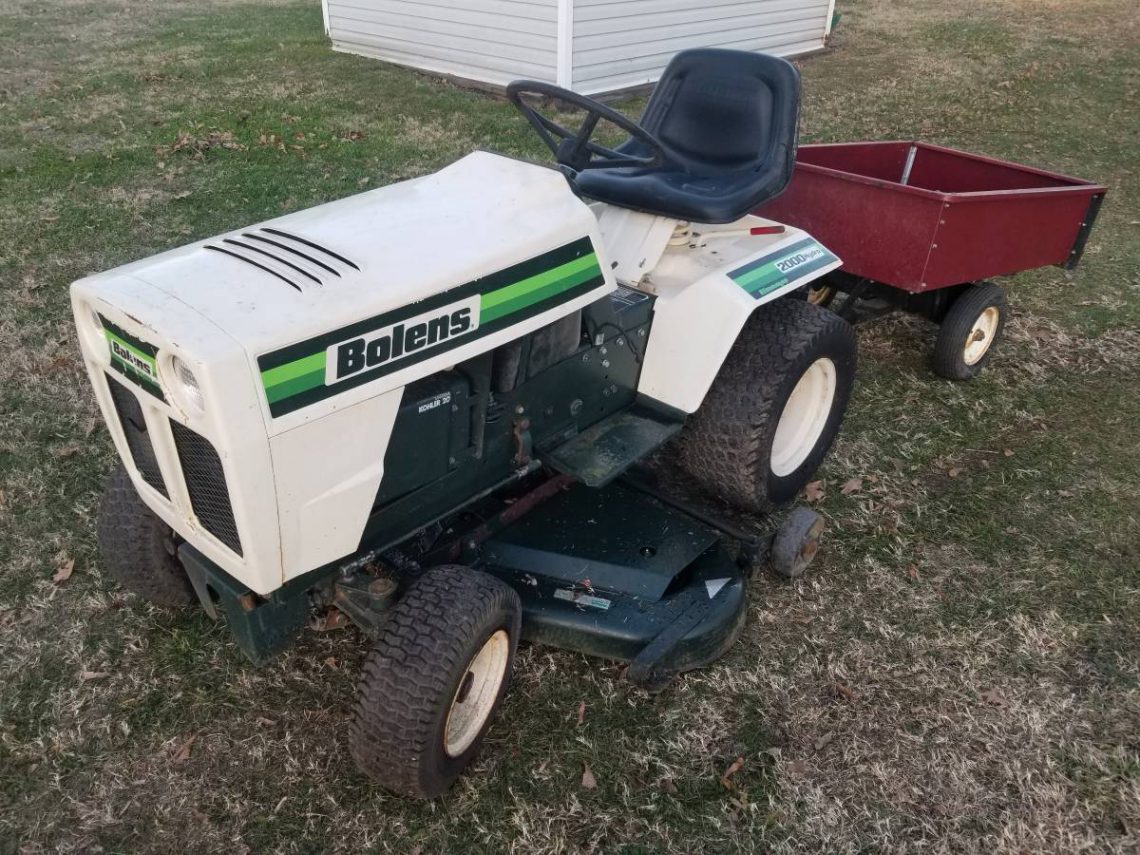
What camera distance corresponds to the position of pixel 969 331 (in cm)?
411

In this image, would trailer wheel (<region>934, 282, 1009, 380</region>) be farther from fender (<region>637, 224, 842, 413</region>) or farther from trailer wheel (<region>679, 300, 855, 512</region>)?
fender (<region>637, 224, 842, 413</region>)

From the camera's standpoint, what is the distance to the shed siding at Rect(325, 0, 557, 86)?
8211 mm

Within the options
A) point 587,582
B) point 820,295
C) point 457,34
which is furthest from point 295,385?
point 457,34

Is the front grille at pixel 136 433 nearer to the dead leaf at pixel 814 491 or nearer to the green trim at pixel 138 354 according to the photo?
the green trim at pixel 138 354

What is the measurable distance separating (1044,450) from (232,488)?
3236 mm

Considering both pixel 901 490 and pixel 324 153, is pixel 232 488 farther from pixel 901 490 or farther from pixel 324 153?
pixel 324 153

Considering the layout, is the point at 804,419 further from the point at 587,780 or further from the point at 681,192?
the point at 587,780

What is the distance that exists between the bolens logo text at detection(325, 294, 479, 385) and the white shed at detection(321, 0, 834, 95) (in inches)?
256

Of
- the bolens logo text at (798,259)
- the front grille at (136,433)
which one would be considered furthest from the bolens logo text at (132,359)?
the bolens logo text at (798,259)

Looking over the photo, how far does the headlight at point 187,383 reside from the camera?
1.84m

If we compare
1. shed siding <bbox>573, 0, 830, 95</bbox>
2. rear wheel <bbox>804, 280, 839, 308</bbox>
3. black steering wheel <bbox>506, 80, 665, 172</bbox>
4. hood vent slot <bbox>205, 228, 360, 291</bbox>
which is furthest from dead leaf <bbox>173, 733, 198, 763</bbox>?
shed siding <bbox>573, 0, 830, 95</bbox>

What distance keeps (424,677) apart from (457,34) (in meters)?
8.30

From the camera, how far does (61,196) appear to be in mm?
6148

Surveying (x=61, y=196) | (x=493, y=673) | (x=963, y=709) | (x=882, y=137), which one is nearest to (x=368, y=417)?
(x=493, y=673)
